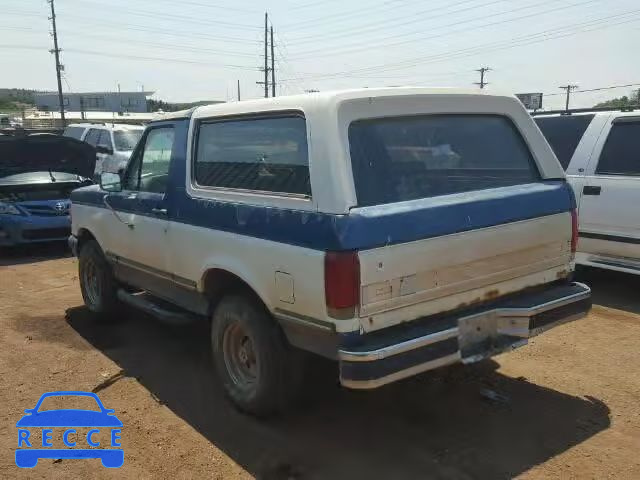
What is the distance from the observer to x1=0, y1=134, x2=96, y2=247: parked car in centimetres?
903

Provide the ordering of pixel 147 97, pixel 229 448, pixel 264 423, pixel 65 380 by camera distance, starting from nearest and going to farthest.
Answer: pixel 229 448 → pixel 264 423 → pixel 65 380 → pixel 147 97

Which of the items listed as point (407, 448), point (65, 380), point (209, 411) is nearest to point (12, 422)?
point (65, 380)

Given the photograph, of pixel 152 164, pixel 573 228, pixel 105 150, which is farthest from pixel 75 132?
pixel 573 228

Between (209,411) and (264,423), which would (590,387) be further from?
(209,411)

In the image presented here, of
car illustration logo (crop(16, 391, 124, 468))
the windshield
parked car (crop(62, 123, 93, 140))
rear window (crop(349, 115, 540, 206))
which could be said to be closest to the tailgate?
rear window (crop(349, 115, 540, 206))

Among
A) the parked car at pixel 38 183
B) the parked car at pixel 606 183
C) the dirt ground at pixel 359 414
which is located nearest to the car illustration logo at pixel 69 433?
the dirt ground at pixel 359 414

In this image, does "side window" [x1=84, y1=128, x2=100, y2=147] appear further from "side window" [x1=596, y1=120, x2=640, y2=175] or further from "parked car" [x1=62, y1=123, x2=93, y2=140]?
"side window" [x1=596, y1=120, x2=640, y2=175]

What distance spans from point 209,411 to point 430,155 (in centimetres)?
226

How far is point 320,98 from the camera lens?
10.8ft

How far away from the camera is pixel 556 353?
482cm

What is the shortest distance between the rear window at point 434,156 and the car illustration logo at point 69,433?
2.21 m

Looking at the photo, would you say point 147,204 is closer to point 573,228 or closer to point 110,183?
point 110,183

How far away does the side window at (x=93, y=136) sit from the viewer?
49.8ft

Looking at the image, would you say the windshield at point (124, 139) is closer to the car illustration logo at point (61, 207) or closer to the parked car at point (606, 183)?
the car illustration logo at point (61, 207)
